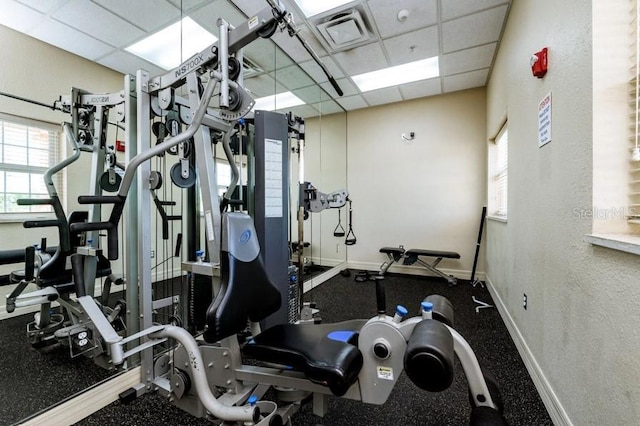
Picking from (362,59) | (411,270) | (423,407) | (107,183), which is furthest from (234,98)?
(411,270)

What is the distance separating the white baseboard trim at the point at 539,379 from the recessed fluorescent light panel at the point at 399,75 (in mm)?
3032

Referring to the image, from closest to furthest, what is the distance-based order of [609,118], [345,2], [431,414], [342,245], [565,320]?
1. [609,118]
2. [565,320]
3. [431,414]
4. [345,2]
5. [342,245]

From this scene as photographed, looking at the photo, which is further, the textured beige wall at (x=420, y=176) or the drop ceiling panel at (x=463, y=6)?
the textured beige wall at (x=420, y=176)

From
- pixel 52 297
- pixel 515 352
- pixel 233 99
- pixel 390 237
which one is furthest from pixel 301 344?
pixel 390 237

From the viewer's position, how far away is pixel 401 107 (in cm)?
472

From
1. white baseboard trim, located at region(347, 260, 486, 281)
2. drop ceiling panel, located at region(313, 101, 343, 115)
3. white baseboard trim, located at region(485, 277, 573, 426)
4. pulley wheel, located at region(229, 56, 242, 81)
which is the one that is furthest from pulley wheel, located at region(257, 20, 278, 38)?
white baseboard trim, located at region(347, 260, 486, 281)

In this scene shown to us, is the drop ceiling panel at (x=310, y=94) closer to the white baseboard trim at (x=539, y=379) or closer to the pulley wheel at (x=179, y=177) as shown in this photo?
the pulley wheel at (x=179, y=177)

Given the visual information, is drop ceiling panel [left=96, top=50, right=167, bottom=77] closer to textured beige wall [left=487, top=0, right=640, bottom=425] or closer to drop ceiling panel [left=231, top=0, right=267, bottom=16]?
drop ceiling panel [left=231, top=0, right=267, bottom=16]

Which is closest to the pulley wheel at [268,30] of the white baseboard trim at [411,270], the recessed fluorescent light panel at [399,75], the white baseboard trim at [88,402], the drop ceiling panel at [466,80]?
the white baseboard trim at [88,402]

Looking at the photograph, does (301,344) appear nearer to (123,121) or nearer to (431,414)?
(431,414)

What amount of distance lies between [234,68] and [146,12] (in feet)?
4.99

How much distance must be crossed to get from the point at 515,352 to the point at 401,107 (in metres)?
3.89

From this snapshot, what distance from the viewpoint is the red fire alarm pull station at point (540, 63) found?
5.37ft

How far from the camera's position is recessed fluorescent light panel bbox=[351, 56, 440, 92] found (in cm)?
360
